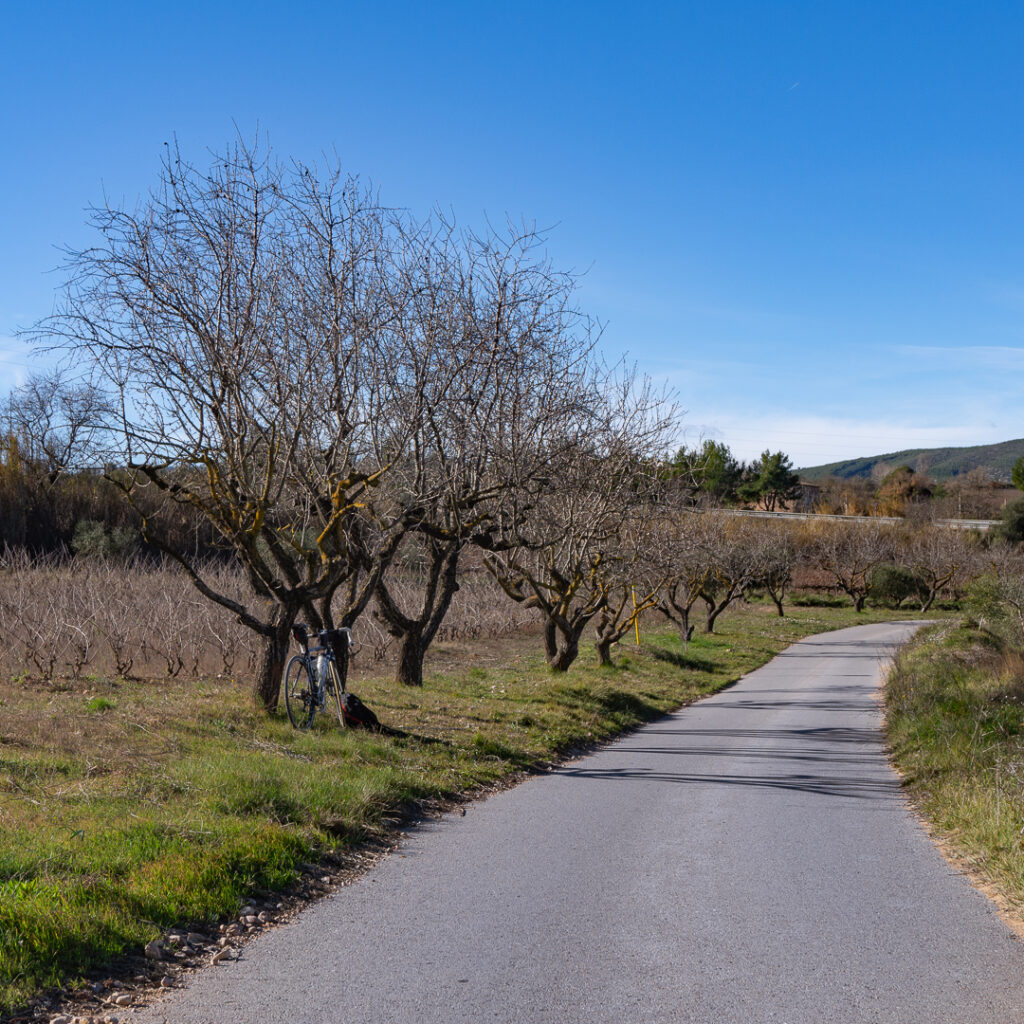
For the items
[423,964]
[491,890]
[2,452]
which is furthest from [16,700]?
[2,452]

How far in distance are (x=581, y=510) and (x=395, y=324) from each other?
6945 millimetres

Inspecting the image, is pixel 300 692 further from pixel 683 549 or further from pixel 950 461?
pixel 950 461

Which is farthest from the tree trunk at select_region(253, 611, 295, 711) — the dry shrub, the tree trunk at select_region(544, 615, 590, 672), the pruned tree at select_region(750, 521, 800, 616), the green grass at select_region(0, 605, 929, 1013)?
the pruned tree at select_region(750, 521, 800, 616)

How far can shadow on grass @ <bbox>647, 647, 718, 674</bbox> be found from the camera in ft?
89.4

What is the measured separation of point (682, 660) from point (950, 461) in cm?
16732

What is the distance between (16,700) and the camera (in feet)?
39.5

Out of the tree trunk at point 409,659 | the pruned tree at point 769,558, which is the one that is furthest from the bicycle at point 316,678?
the pruned tree at point 769,558

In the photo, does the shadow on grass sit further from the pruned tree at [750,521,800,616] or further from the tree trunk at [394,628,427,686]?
the pruned tree at [750,521,800,616]

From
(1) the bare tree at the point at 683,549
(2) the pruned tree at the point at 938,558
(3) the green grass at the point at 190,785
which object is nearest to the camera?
(3) the green grass at the point at 190,785

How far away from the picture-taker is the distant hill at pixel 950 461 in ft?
538

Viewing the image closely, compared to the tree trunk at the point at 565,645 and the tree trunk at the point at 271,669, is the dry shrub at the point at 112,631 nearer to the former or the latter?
the tree trunk at the point at 565,645

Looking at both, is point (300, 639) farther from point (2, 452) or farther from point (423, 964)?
point (2, 452)

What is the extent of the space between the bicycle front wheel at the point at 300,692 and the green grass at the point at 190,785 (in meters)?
0.19

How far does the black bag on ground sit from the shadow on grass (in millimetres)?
16996
